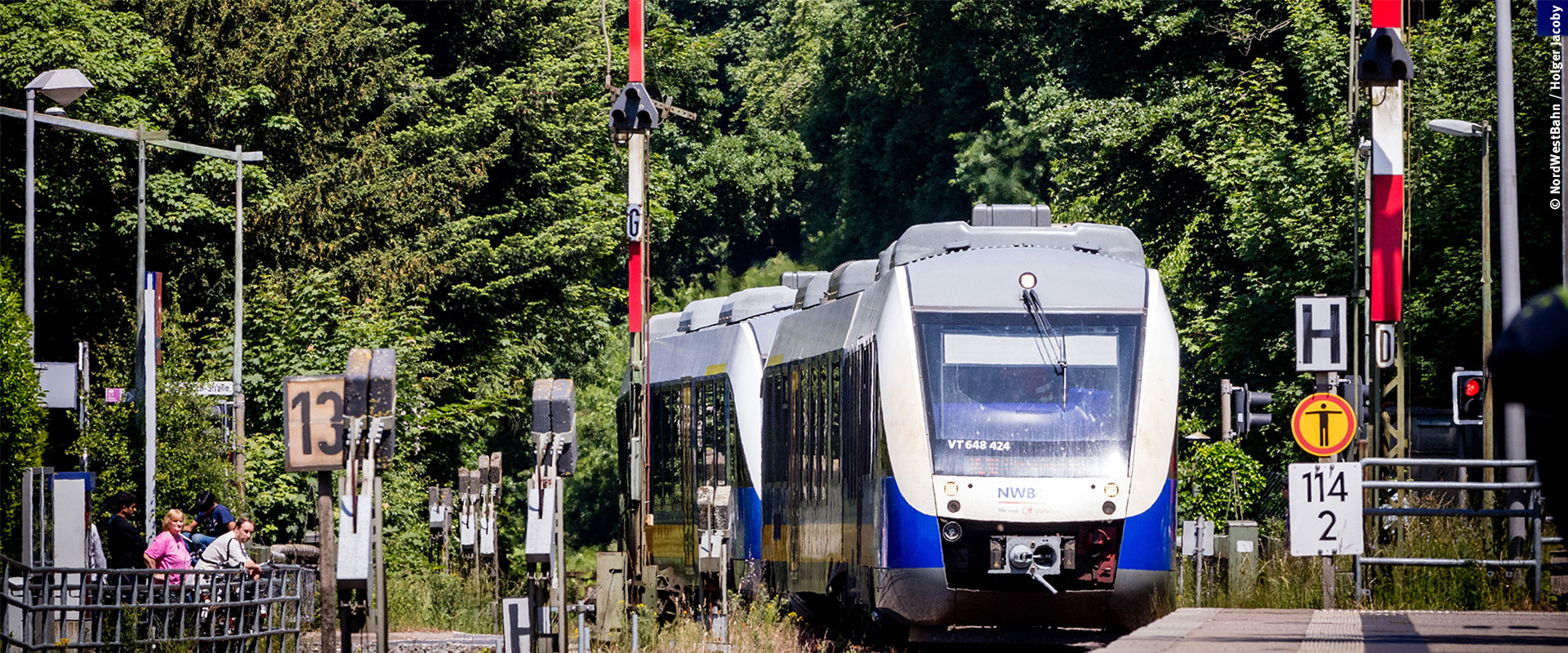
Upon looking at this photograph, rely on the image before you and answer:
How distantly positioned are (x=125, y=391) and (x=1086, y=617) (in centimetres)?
2251

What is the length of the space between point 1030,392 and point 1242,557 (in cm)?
781

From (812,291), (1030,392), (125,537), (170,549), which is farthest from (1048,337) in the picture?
(125,537)

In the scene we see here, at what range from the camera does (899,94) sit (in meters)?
55.5

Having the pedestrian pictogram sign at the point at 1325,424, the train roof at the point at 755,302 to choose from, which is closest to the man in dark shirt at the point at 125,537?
the train roof at the point at 755,302

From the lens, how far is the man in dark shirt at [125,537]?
19859 mm

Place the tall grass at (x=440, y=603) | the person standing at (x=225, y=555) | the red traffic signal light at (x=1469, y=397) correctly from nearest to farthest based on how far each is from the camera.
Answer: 1. the person standing at (x=225, y=555)
2. the red traffic signal light at (x=1469, y=397)
3. the tall grass at (x=440, y=603)

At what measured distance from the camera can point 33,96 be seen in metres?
28.1

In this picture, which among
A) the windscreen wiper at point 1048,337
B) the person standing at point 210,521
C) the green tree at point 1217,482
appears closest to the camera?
the windscreen wiper at point 1048,337

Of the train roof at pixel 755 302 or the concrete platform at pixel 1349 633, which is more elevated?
the train roof at pixel 755 302

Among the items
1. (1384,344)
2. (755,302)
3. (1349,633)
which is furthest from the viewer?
(755,302)

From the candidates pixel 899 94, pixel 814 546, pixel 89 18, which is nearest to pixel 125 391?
pixel 89 18

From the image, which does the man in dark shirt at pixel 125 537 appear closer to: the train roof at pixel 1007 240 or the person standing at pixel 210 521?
the person standing at pixel 210 521

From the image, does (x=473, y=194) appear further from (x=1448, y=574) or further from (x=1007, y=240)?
(x=1448, y=574)

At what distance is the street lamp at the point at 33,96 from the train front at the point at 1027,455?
1549 cm
